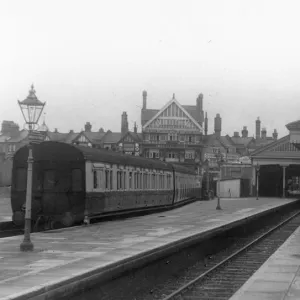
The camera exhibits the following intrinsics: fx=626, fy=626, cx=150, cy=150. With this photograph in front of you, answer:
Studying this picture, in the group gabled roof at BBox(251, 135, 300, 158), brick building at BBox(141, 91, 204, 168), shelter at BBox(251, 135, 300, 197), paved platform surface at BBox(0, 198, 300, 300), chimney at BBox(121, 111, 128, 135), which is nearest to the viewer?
paved platform surface at BBox(0, 198, 300, 300)

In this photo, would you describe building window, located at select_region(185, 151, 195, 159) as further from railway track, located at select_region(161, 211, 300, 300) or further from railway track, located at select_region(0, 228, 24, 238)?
railway track, located at select_region(0, 228, 24, 238)

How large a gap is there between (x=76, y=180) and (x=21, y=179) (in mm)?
2146

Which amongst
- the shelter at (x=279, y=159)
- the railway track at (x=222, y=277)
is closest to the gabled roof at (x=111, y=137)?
the shelter at (x=279, y=159)

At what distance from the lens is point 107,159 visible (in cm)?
2294

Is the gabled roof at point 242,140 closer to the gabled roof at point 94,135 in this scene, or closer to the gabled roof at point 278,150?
the gabled roof at point 94,135

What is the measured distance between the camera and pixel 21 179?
21.3 meters

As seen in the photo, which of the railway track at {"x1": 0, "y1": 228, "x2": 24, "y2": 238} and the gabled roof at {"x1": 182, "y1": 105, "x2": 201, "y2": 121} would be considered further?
the gabled roof at {"x1": 182, "y1": 105, "x2": 201, "y2": 121}

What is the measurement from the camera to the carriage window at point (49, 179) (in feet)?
67.9

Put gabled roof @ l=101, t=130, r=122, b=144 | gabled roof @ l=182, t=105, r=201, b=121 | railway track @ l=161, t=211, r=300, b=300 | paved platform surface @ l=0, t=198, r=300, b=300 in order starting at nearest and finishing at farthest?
paved platform surface @ l=0, t=198, r=300, b=300 < railway track @ l=161, t=211, r=300, b=300 < gabled roof @ l=182, t=105, r=201, b=121 < gabled roof @ l=101, t=130, r=122, b=144

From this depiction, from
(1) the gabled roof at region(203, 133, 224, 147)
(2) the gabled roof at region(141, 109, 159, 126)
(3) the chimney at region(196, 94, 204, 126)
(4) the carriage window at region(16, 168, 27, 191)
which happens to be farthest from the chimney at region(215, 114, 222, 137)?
(4) the carriage window at region(16, 168, 27, 191)

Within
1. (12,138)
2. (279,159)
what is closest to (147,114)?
(12,138)

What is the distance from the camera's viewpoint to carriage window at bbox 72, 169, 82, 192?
20362 mm

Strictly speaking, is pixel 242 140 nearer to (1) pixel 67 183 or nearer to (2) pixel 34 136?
(1) pixel 67 183

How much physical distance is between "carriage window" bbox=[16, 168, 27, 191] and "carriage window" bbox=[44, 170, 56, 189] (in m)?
0.86
